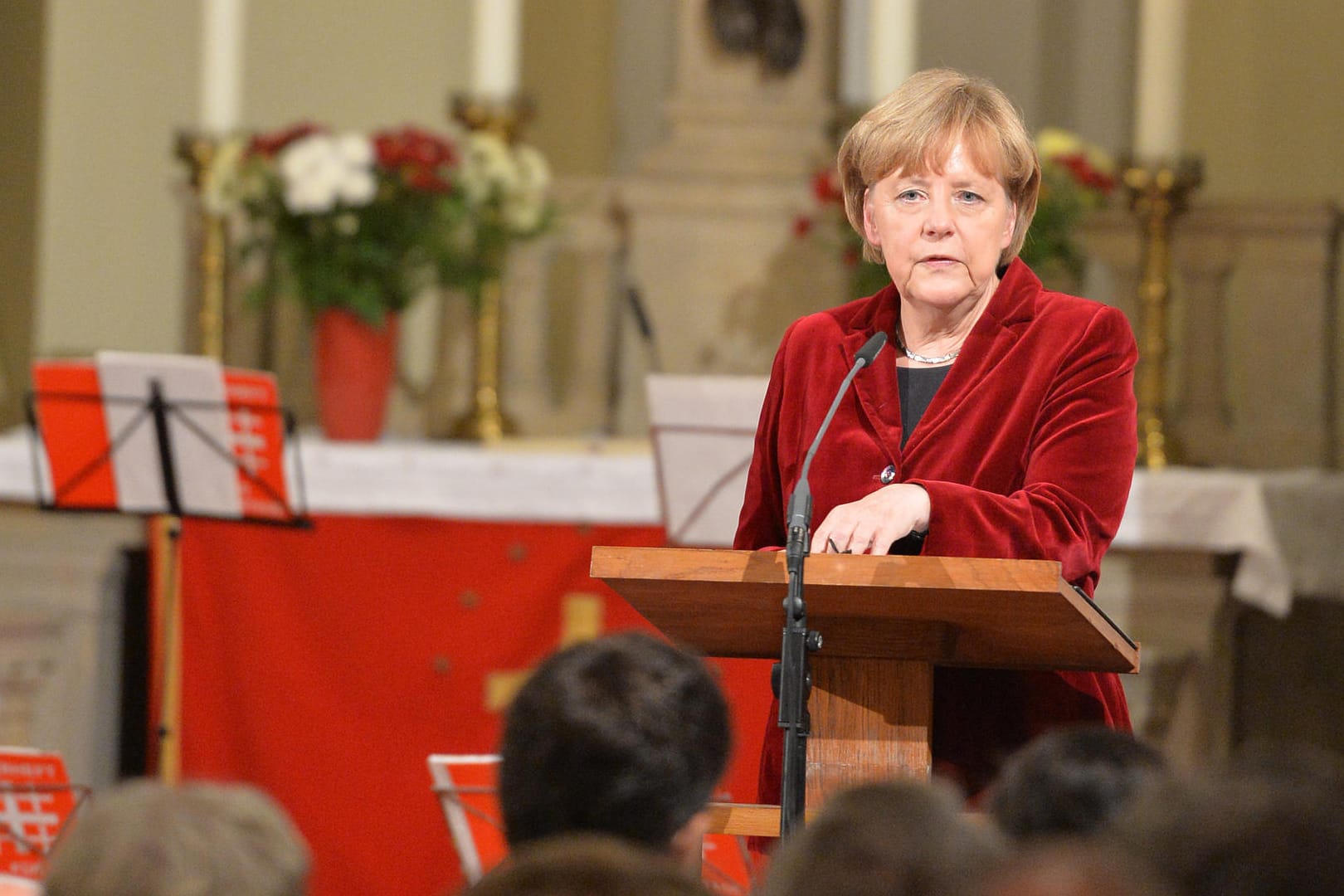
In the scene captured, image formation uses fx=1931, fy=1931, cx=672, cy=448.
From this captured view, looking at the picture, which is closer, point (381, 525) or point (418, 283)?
point (381, 525)

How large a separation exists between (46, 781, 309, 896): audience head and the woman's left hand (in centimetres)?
99

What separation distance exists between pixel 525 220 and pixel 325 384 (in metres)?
0.84

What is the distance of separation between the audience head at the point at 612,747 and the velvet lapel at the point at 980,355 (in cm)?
86

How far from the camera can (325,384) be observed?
616 cm

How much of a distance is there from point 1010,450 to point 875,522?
319mm

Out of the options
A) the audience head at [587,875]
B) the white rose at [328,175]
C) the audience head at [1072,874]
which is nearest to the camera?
the audience head at [1072,874]

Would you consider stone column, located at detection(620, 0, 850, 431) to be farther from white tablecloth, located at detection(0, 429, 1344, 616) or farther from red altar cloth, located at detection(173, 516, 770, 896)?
red altar cloth, located at detection(173, 516, 770, 896)

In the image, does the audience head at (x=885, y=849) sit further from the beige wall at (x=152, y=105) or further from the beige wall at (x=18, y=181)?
the beige wall at (x=152, y=105)

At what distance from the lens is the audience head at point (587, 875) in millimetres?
1330

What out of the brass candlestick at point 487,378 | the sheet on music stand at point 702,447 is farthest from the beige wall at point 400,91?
the sheet on music stand at point 702,447

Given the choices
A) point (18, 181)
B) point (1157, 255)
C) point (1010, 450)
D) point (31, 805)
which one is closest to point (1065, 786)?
point (1010, 450)

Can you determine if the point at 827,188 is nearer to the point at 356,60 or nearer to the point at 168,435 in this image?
the point at 168,435

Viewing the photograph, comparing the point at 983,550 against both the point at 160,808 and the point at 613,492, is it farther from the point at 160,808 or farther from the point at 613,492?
the point at 613,492

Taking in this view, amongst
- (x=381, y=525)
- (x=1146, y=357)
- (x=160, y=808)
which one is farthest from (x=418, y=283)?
(x=160, y=808)
